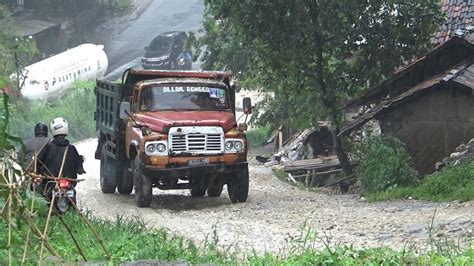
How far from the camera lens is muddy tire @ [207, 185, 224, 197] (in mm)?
18312

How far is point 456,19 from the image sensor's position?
76.7 feet

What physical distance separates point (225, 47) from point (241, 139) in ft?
35.6

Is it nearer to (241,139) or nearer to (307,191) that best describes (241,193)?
(241,139)

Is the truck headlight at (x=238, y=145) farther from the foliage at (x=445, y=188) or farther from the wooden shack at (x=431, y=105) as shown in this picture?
the wooden shack at (x=431, y=105)

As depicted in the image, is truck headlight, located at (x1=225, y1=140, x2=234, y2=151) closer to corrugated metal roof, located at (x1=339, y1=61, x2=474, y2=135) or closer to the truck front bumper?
the truck front bumper

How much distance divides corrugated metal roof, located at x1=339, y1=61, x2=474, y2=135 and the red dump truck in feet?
9.78

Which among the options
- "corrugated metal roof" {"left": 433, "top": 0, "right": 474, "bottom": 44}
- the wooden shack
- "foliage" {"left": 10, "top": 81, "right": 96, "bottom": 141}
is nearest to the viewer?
the wooden shack

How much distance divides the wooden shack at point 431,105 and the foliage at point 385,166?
2.59 feet

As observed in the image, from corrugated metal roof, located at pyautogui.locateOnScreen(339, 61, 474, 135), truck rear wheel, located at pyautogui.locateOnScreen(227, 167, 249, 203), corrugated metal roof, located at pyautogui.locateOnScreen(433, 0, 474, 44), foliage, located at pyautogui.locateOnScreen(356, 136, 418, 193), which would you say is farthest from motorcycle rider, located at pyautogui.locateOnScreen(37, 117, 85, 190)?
corrugated metal roof, located at pyautogui.locateOnScreen(433, 0, 474, 44)

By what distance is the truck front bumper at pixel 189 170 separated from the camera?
16.3 metres

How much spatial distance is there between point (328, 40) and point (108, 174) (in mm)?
5541

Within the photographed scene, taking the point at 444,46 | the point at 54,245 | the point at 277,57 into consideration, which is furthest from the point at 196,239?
the point at 444,46

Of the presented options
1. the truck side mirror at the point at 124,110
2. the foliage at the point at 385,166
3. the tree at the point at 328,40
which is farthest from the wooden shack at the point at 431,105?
the truck side mirror at the point at 124,110

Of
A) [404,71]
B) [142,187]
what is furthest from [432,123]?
[142,187]
